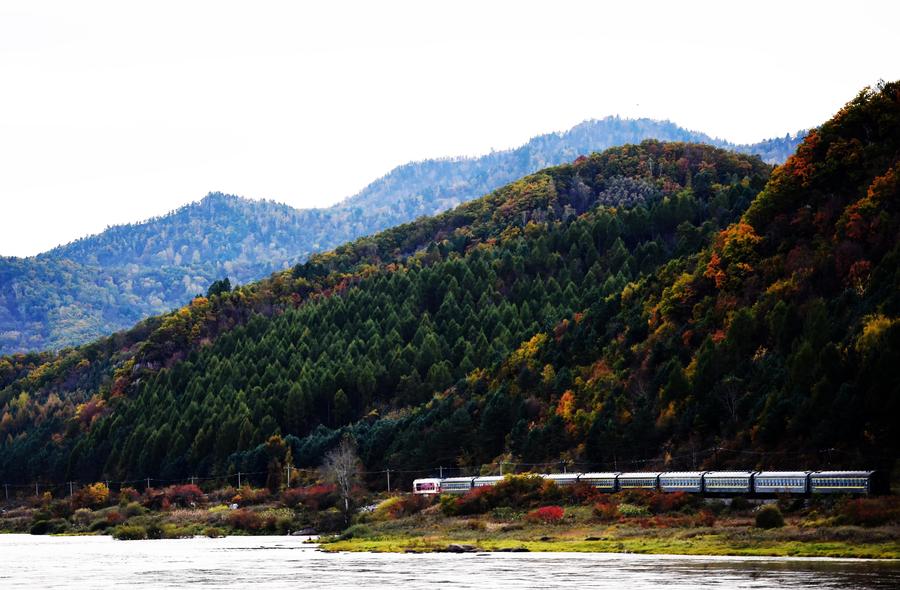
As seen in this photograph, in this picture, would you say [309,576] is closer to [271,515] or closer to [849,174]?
[271,515]

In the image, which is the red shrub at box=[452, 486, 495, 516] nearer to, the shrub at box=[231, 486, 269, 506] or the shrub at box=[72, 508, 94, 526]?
the shrub at box=[231, 486, 269, 506]

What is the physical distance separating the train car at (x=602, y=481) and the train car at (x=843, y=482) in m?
24.6

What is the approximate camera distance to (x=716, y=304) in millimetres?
140000

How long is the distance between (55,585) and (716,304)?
81029mm

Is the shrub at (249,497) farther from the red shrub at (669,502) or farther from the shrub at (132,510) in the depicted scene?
the red shrub at (669,502)

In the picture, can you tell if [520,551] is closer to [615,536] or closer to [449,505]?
[615,536]

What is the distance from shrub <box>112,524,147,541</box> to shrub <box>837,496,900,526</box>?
8122cm

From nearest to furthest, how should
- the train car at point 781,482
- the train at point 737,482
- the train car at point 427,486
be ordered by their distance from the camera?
the train at point 737,482 < the train car at point 781,482 < the train car at point 427,486

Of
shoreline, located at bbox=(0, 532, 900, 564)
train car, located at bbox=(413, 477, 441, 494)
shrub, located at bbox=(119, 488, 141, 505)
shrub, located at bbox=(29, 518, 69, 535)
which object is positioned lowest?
shrub, located at bbox=(29, 518, 69, 535)

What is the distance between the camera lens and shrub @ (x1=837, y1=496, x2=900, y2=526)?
83312 mm

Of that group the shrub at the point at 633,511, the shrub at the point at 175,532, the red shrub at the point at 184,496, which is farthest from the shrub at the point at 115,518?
the shrub at the point at 633,511

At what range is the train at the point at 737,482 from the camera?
91.8 metres

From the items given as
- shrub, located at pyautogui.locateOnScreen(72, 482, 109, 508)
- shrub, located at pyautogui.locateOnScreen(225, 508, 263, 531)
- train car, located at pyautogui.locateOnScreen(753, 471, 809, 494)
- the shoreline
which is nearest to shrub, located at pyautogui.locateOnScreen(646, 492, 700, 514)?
train car, located at pyautogui.locateOnScreen(753, 471, 809, 494)

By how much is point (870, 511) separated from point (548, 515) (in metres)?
32.9
